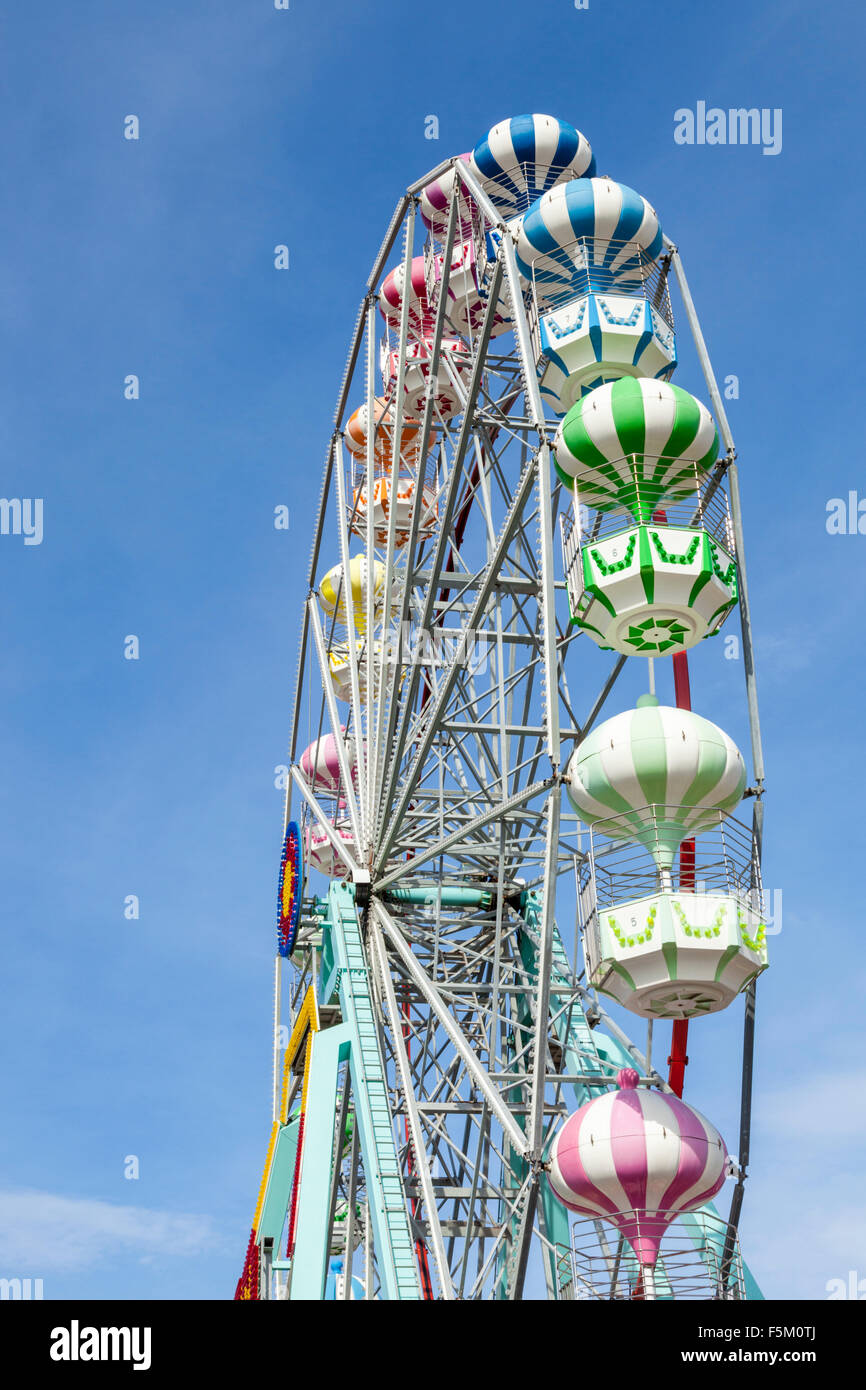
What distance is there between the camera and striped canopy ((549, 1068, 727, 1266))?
13000mm

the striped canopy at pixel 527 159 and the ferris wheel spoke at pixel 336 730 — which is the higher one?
the striped canopy at pixel 527 159

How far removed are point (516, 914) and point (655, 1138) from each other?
10.1 metres

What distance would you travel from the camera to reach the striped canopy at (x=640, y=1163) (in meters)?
13.0

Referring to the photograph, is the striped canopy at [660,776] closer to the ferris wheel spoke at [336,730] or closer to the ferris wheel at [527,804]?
the ferris wheel at [527,804]

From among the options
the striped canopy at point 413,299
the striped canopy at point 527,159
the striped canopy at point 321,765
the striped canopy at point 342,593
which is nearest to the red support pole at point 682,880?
the striped canopy at point 527,159

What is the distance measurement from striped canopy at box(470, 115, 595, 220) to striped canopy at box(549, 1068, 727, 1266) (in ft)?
46.8

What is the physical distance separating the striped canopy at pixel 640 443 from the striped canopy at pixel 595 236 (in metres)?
3.36

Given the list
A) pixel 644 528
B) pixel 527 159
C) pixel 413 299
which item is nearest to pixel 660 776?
pixel 644 528

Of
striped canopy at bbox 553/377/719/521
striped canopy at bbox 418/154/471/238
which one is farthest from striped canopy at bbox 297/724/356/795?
striped canopy at bbox 553/377/719/521
